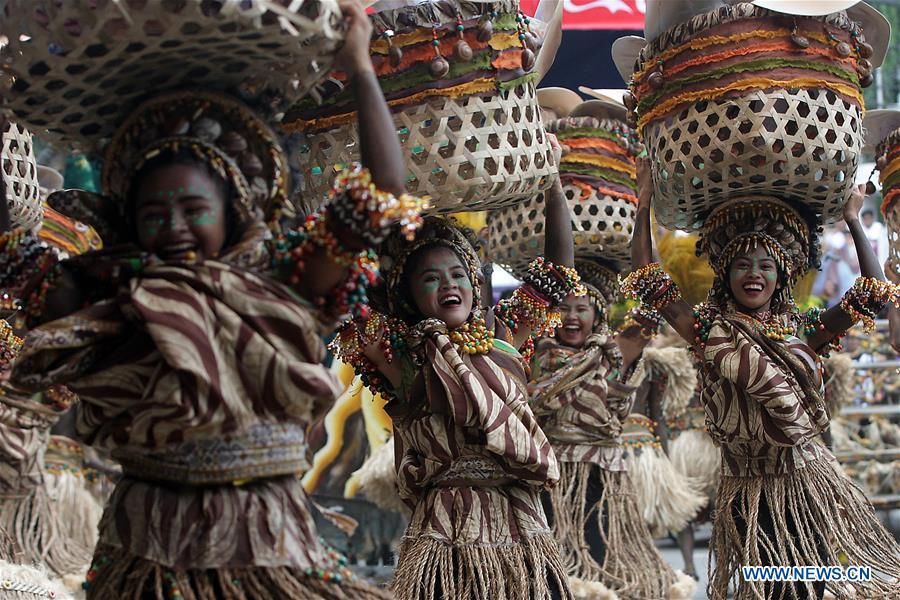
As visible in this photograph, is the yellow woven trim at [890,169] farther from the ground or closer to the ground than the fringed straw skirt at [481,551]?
farther from the ground

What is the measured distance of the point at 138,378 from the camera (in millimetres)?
2607

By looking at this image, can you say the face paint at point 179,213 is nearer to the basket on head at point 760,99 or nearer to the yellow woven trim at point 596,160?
the basket on head at point 760,99

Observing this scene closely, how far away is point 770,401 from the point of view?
180 inches

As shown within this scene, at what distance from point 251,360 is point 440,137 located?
137 cm

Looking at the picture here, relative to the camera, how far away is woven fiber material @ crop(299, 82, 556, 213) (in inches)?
146

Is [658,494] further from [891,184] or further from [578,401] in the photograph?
[891,184]

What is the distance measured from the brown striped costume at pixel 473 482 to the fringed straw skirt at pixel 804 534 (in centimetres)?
115

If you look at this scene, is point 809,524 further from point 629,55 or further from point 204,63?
point 204,63

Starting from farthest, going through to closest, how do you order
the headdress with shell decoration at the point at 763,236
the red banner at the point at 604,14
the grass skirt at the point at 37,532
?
the red banner at the point at 604,14 → the grass skirt at the point at 37,532 → the headdress with shell decoration at the point at 763,236

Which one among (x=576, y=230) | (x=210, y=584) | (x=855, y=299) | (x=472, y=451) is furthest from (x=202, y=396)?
(x=576, y=230)

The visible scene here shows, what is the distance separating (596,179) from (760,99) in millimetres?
1763

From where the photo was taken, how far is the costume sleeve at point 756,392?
4.59 meters

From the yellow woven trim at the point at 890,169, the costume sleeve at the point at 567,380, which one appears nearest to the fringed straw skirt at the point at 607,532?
the costume sleeve at the point at 567,380

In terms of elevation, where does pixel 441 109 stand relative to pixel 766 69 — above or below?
below
